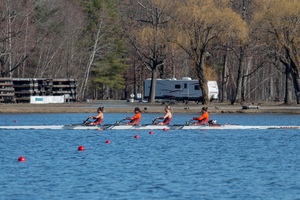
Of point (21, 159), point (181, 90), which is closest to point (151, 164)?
point (21, 159)

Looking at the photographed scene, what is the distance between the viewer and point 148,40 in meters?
93.0

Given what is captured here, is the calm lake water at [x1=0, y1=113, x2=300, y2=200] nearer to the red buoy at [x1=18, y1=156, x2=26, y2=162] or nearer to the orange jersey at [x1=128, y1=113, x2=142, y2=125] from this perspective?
the red buoy at [x1=18, y1=156, x2=26, y2=162]

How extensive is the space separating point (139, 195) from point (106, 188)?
195cm

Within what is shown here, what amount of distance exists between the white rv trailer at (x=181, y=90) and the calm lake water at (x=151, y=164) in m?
38.1

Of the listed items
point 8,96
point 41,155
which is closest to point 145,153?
point 41,155

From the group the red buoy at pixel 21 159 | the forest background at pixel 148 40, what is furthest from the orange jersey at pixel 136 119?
the forest background at pixel 148 40

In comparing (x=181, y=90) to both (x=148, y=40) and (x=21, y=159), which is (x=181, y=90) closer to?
(x=148, y=40)

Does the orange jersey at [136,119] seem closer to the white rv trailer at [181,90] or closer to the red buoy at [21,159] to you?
the red buoy at [21,159]

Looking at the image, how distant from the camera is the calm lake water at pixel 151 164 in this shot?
97.8ft

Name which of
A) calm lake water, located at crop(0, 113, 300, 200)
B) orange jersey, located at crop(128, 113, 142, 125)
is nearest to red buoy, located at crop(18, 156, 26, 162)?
calm lake water, located at crop(0, 113, 300, 200)

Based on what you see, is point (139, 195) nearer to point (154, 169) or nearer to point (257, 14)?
point (154, 169)

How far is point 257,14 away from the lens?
3346 inches

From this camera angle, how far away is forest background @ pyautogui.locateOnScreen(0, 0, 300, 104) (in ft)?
277

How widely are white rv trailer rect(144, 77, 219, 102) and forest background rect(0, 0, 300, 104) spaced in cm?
213
